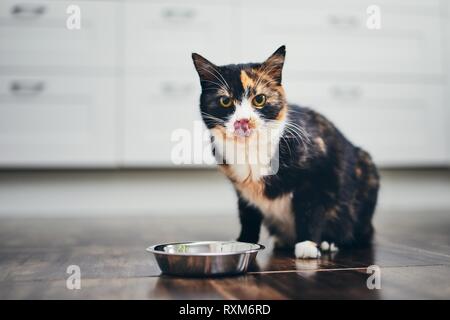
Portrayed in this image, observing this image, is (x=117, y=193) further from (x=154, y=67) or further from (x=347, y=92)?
(x=347, y=92)

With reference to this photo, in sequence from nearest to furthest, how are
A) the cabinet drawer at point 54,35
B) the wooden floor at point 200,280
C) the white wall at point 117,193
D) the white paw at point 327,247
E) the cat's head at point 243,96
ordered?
the wooden floor at point 200,280
the cat's head at point 243,96
the white paw at point 327,247
the cabinet drawer at point 54,35
the white wall at point 117,193

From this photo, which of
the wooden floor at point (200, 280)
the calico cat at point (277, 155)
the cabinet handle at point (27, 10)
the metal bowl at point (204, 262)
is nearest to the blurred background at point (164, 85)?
the cabinet handle at point (27, 10)

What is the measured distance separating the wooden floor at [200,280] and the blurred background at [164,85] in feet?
1.67

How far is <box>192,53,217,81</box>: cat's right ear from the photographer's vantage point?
109 centimetres

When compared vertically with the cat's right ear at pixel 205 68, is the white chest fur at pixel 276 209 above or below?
below

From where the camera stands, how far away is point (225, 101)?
1.09m

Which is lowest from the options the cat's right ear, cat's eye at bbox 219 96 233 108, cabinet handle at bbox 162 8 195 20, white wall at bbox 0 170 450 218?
white wall at bbox 0 170 450 218

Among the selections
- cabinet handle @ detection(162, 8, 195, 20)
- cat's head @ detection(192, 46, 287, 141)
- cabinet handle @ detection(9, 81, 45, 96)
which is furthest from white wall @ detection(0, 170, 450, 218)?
cat's head @ detection(192, 46, 287, 141)

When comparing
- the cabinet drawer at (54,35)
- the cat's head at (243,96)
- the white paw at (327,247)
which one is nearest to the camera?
the cat's head at (243,96)

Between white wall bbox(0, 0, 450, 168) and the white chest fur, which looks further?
white wall bbox(0, 0, 450, 168)

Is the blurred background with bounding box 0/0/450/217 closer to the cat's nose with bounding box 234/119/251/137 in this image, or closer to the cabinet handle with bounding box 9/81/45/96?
the cabinet handle with bounding box 9/81/45/96

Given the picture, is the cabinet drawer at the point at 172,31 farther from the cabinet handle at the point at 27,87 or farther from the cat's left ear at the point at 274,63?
the cat's left ear at the point at 274,63

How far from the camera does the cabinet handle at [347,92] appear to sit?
2.25 metres
